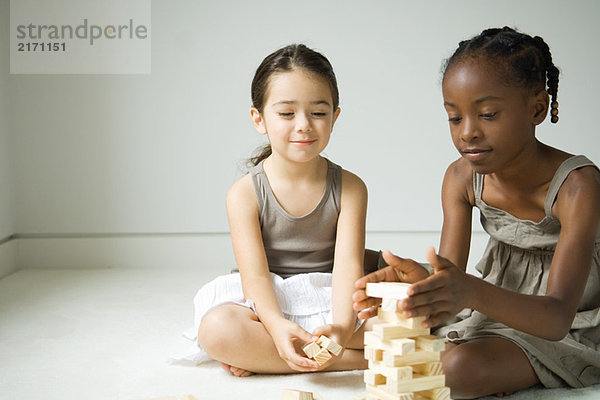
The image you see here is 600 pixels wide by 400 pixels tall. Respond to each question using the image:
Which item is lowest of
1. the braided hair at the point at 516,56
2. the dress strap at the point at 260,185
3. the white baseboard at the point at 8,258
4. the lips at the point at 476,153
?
the white baseboard at the point at 8,258

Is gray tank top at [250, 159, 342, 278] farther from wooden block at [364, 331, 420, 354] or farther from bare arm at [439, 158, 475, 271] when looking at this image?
wooden block at [364, 331, 420, 354]

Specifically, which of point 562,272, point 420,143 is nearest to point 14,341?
point 562,272

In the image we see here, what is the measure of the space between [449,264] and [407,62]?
61.9 inches

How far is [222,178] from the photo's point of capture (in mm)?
2354

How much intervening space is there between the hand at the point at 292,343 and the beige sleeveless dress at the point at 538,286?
270 millimetres

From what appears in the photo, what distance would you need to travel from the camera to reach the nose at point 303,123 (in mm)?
1321

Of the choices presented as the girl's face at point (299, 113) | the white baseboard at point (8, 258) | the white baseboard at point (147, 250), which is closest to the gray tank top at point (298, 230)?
the girl's face at point (299, 113)

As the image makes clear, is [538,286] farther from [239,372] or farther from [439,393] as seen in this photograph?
[239,372]

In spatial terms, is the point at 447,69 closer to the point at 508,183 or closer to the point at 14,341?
the point at 508,183

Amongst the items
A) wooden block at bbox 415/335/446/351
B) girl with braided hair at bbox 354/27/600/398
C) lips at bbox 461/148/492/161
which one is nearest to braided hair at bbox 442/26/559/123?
girl with braided hair at bbox 354/27/600/398

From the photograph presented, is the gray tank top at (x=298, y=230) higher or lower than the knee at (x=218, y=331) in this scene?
higher

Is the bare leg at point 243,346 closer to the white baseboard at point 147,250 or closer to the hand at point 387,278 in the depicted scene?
the hand at point 387,278

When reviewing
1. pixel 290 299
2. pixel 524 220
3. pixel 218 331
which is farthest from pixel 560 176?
pixel 218 331

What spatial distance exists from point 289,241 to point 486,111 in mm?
532
